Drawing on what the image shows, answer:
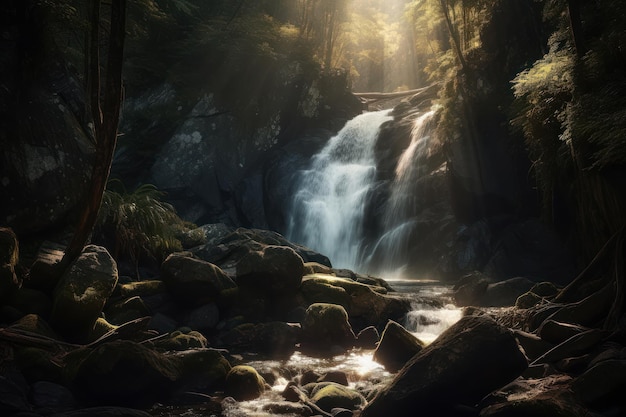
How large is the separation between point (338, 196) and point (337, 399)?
809 inches

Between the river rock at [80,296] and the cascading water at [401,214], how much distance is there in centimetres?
1504

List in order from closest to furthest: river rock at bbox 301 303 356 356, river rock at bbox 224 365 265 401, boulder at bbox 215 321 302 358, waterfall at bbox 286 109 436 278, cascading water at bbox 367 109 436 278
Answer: river rock at bbox 224 365 265 401, boulder at bbox 215 321 302 358, river rock at bbox 301 303 356 356, cascading water at bbox 367 109 436 278, waterfall at bbox 286 109 436 278

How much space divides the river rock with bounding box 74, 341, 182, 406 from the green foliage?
7.21 metres

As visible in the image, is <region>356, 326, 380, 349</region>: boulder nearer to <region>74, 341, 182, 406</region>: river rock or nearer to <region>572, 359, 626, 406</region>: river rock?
<region>74, 341, 182, 406</region>: river rock

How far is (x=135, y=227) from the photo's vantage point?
1405cm

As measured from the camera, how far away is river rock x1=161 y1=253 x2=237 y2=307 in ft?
38.8

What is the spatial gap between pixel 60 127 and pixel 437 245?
51.4ft

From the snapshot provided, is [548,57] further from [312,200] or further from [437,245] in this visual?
[312,200]

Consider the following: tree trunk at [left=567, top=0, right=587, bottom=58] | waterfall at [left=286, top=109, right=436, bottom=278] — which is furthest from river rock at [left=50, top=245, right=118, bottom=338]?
waterfall at [left=286, top=109, right=436, bottom=278]

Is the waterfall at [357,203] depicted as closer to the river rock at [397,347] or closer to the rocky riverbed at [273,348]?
the rocky riverbed at [273,348]

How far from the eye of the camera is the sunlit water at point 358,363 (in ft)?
24.0

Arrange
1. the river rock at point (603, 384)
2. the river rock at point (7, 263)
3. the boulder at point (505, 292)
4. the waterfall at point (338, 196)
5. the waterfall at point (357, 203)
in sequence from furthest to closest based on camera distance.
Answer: the waterfall at point (338, 196)
the waterfall at point (357, 203)
the boulder at point (505, 292)
the river rock at point (7, 263)
the river rock at point (603, 384)

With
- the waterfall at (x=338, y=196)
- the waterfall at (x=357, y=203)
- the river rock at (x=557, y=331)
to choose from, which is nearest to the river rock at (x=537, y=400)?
the river rock at (x=557, y=331)

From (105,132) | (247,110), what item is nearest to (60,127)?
(105,132)
